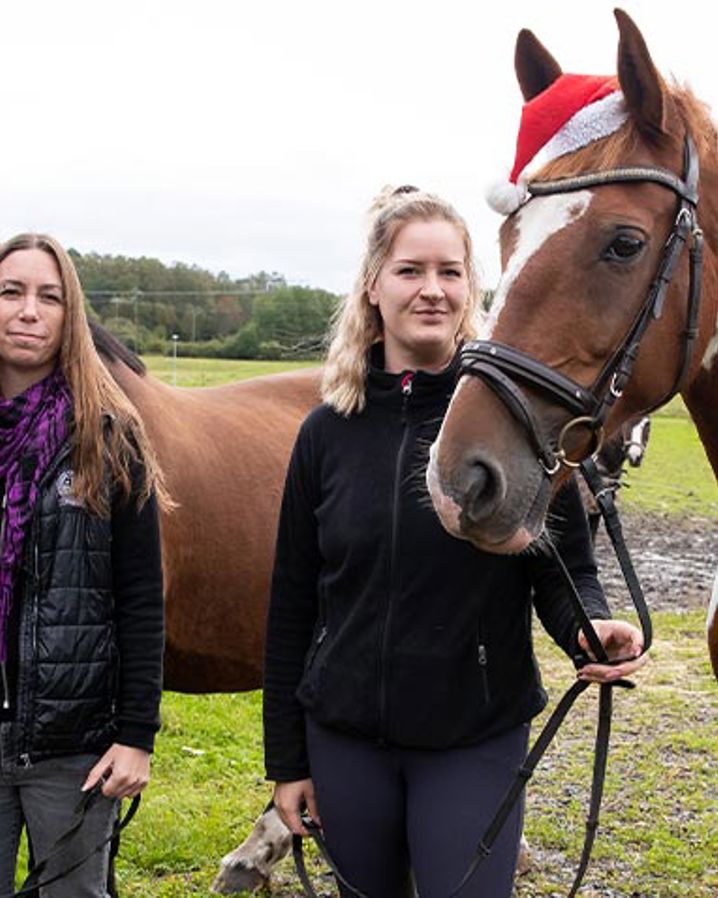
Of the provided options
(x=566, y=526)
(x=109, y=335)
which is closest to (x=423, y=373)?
(x=566, y=526)

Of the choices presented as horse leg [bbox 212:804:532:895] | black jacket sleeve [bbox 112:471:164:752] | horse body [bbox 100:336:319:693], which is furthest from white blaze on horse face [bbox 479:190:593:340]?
horse leg [bbox 212:804:532:895]

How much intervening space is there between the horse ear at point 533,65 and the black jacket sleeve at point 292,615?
3.08 feet

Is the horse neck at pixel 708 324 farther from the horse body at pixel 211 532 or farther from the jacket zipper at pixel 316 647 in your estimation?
the horse body at pixel 211 532

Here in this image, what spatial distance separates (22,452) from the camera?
243 centimetres

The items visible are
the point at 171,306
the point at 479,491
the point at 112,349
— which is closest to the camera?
the point at 479,491

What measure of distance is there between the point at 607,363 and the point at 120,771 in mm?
1385

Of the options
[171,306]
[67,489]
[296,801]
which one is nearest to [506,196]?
[67,489]

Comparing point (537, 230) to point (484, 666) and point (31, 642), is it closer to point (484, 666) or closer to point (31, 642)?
point (484, 666)

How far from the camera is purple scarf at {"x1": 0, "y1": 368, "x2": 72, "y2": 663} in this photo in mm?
2377

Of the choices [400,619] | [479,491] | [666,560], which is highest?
[479,491]

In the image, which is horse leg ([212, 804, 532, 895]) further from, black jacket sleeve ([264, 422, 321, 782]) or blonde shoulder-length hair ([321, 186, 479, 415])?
blonde shoulder-length hair ([321, 186, 479, 415])

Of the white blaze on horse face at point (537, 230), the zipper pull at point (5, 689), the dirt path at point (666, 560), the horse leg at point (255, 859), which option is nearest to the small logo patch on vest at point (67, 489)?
the zipper pull at point (5, 689)

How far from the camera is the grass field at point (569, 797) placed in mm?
4152

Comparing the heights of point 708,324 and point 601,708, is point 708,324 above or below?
above
